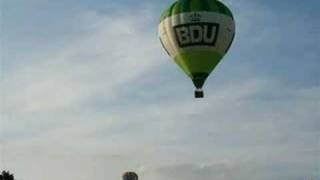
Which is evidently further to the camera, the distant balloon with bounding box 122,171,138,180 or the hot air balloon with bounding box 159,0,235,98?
the distant balloon with bounding box 122,171,138,180

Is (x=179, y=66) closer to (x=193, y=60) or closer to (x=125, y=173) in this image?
(x=193, y=60)

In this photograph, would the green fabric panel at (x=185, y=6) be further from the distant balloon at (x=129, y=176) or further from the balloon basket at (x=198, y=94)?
the distant balloon at (x=129, y=176)

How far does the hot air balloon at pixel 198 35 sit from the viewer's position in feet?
248

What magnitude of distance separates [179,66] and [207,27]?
4826 mm

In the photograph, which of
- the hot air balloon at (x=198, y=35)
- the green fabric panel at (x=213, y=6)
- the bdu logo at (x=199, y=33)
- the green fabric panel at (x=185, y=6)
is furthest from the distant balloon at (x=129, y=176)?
the green fabric panel at (x=213, y=6)

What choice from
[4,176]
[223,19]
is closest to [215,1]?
[223,19]

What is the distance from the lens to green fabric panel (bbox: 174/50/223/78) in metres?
75.9

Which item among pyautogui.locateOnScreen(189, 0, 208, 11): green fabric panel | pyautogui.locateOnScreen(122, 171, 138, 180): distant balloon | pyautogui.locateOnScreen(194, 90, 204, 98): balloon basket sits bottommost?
pyautogui.locateOnScreen(194, 90, 204, 98): balloon basket

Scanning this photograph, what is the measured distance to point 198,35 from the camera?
7562 centimetres

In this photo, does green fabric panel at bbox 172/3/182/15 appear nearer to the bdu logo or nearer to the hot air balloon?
the hot air balloon

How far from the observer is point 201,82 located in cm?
7606

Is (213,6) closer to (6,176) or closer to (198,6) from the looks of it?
(198,6)

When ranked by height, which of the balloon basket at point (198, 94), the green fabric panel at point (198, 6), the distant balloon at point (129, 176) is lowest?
the balloon basket at point (198, 94)

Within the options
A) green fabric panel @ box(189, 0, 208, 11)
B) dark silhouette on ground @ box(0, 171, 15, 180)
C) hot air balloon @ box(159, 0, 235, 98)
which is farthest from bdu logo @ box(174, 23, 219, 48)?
dark silhouette on ground @ box(0, 171, 15, 180)
